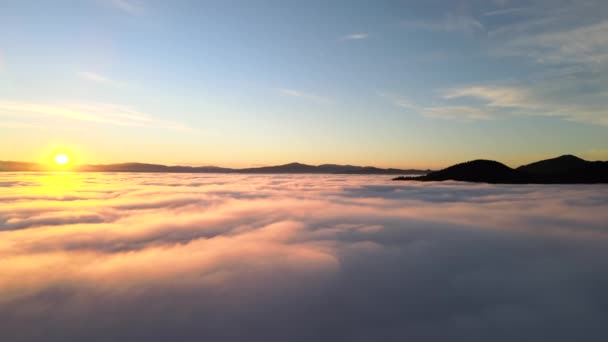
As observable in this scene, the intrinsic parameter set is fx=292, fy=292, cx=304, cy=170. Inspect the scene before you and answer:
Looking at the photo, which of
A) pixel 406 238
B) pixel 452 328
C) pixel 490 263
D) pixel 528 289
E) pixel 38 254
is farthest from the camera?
pixel 406 238

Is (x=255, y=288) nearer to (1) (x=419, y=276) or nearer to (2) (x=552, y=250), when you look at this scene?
(1) (x=419, y=276)

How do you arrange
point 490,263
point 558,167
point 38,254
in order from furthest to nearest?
point 558,167 < point 38,254 < point 490,263

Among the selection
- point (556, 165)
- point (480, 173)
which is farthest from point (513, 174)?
point (556, 165)

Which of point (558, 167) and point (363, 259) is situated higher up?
point (558, 167)

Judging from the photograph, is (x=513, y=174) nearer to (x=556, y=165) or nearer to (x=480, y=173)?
(x=480, y=173)

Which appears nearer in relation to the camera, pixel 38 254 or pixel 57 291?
pixel 57 291

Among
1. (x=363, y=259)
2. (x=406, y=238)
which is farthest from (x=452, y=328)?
(x=406, y=238)

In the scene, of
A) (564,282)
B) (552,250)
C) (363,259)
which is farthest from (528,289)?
(552,250)

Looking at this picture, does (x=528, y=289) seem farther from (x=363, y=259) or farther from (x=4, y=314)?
(x=4, y=314)


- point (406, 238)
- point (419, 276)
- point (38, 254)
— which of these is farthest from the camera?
point (406, 238)
